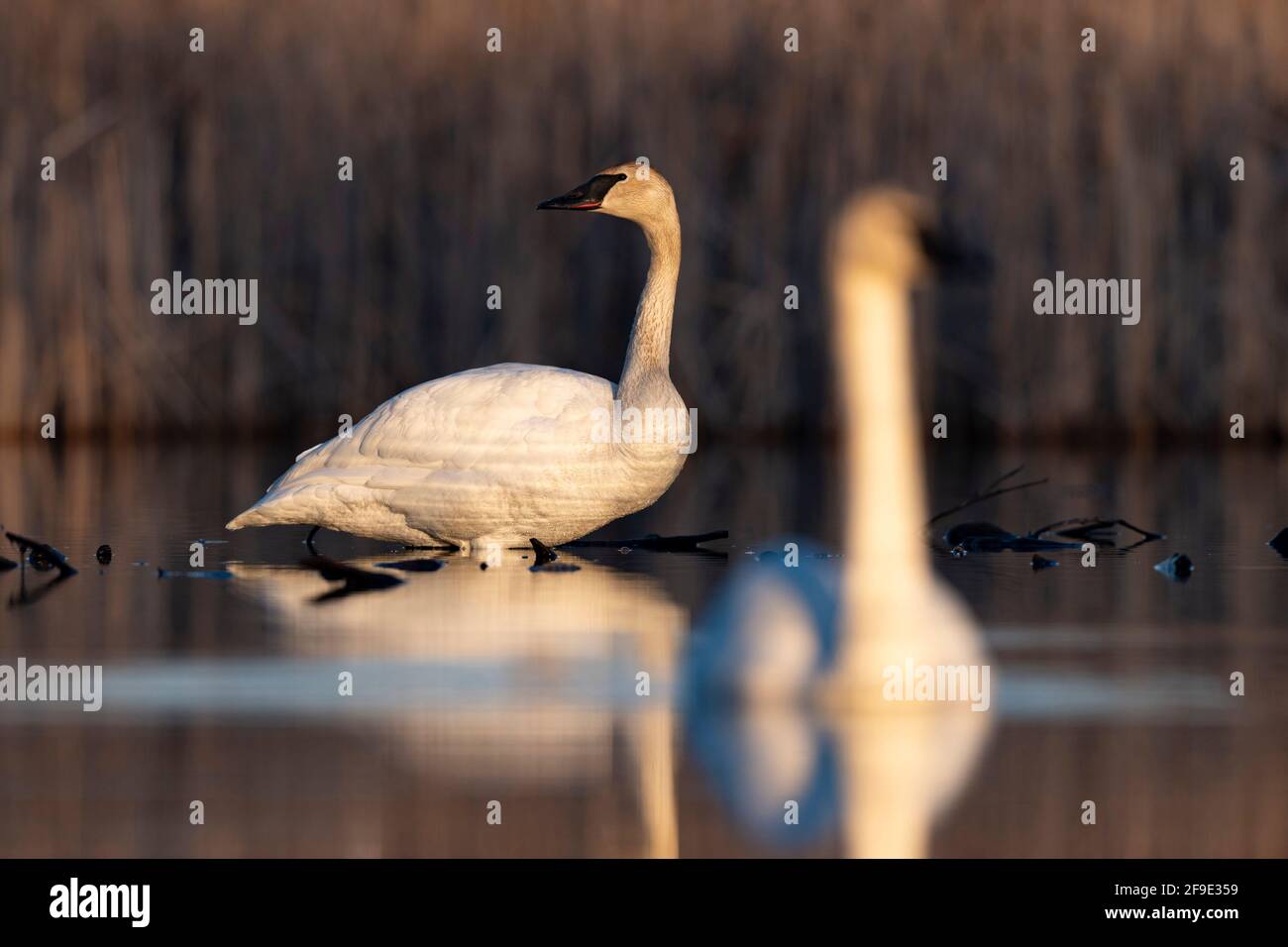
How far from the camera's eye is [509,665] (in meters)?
4.43

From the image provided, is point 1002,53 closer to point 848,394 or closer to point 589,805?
point 848,394

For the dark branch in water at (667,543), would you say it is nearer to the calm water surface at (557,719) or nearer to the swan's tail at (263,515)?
the calm water surface at (557,719)

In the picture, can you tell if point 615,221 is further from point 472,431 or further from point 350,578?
point 350,578

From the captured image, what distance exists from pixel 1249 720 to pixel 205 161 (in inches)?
356

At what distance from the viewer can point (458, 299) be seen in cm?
1191

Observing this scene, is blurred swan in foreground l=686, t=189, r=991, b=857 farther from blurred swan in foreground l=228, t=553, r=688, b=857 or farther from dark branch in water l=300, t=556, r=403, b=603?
dark branch in water l=300, t=556, r=403, b=603

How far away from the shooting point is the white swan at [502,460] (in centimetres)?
617

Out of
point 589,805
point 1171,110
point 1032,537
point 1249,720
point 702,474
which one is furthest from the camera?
point 1171,110

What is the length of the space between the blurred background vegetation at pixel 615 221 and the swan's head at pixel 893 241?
7.56 m

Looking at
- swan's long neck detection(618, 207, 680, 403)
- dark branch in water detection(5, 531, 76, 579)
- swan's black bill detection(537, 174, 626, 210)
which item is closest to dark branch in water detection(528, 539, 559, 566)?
swan's long neck detection(618, 207, 680, 403)

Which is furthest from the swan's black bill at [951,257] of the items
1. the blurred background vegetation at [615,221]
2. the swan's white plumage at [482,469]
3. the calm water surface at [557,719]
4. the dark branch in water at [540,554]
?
the blurred background vegetation at [615,221]

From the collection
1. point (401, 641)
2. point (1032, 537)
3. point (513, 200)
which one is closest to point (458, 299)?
point (513, 200)

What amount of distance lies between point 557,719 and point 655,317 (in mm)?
2958

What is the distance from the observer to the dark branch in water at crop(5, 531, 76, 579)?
6.16 m
